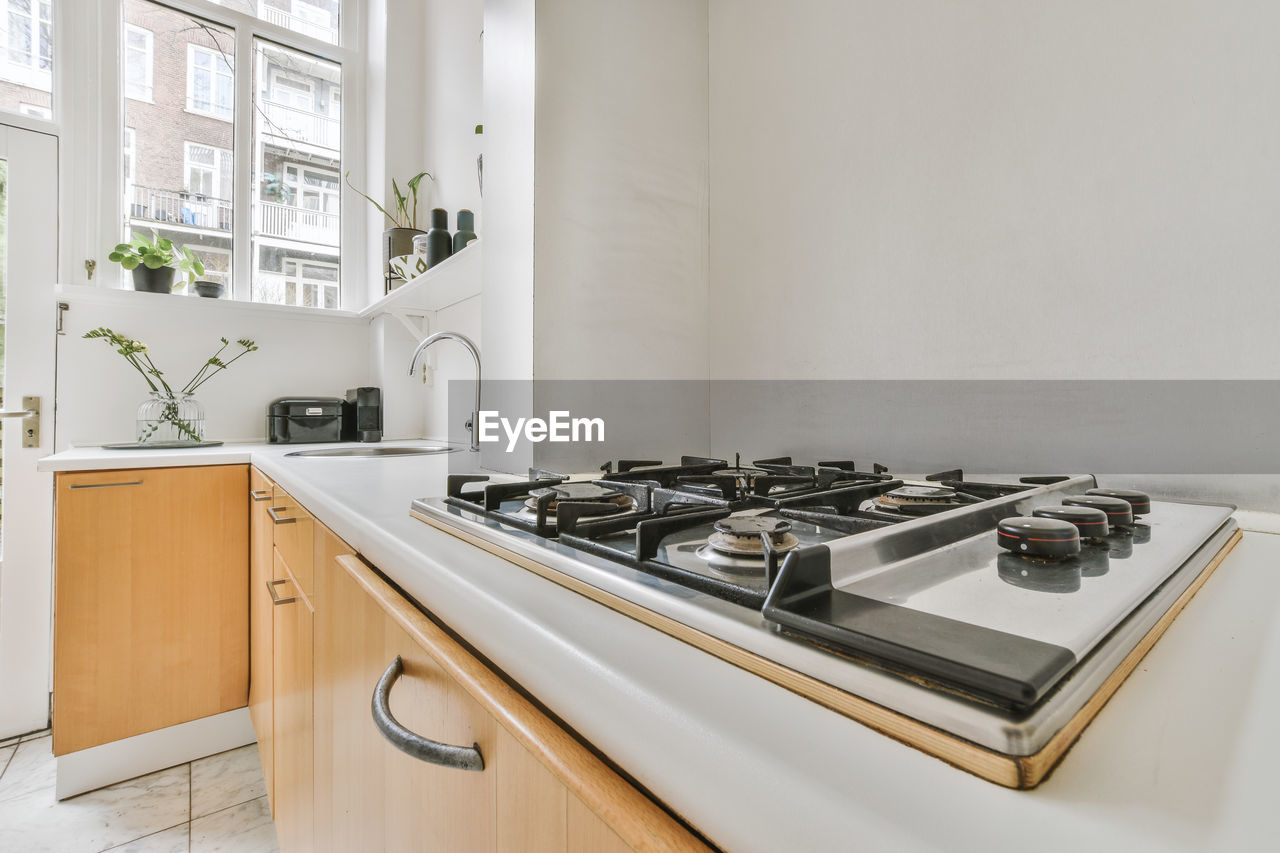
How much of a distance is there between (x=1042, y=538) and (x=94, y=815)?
7.32 ft

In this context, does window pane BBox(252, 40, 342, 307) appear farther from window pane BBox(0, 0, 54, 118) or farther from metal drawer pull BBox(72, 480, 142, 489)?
metal drawer pull BBox(72, 480, 142, 489)

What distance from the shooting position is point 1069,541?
377 millimetres

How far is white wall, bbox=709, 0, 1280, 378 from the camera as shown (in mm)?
675

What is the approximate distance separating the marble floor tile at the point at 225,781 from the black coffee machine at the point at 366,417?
111cm

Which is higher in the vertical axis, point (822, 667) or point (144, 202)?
point (144, 202)

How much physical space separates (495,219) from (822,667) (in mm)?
1318

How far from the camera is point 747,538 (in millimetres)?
400

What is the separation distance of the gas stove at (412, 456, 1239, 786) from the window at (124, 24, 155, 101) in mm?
2658

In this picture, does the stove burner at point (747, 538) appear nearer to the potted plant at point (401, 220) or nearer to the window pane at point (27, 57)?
the potted plant at point (401, 220)

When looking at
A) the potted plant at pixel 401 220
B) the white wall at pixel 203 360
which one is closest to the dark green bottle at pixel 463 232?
the potted plant at pixel 401 220

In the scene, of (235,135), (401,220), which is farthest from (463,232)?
(235,135)

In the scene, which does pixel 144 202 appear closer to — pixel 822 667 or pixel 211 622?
pixel 211 622

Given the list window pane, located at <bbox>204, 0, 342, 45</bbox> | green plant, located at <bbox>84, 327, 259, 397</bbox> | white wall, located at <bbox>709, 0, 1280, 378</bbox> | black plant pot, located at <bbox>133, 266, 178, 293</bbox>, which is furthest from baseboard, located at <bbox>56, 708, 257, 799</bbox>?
window pane, located at <bbox>204, 0, 342, 45</bbox>

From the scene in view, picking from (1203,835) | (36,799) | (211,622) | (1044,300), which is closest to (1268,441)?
(1044,300)
